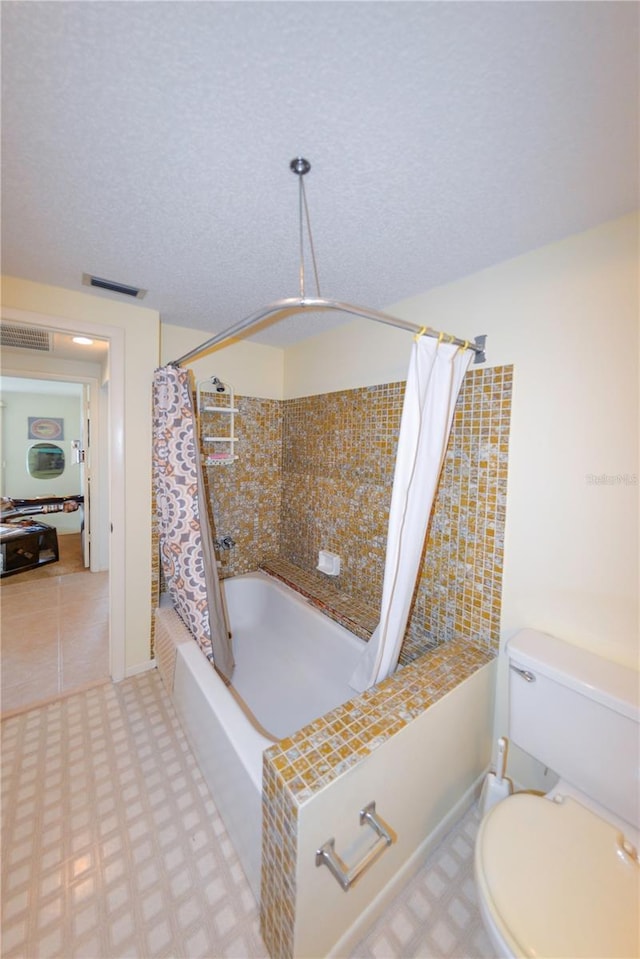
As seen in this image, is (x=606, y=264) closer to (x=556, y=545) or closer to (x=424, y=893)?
(x=556, y=545)

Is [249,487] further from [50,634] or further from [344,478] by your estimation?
[50,634]

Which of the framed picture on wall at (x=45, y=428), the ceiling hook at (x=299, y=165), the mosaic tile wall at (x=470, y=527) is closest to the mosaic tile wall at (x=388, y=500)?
the mosaic tile wall at (x=470, y=527)

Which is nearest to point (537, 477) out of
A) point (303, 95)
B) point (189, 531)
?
point (303, 95)

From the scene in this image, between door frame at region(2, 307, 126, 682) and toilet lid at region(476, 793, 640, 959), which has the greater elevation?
door frame at region(2, 307, 126, 682)

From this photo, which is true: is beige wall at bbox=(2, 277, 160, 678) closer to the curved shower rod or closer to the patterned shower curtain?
the patterned shower curtain

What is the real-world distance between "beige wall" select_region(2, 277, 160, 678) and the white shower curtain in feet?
5.00

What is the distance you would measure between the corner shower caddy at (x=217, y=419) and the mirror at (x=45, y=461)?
470 cm

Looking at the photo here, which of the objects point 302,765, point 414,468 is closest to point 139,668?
point 302,765

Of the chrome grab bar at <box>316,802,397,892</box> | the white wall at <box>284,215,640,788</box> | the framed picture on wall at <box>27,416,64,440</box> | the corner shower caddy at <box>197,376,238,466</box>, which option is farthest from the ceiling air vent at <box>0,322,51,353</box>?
the framed picture on wall at <box>27,416,64,440</box>

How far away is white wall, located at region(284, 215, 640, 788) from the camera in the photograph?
117 centimetres

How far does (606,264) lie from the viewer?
1.20 metres

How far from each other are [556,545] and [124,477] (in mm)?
2217

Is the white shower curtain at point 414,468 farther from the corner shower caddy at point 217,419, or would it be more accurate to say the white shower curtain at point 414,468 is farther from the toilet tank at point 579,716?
the corner shower caddy at point 217,419

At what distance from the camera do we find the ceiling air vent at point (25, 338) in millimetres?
2262
